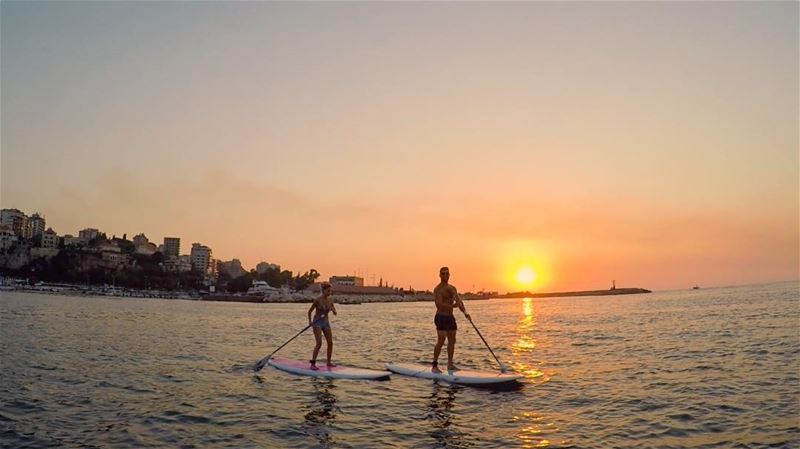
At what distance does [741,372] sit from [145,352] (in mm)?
23325

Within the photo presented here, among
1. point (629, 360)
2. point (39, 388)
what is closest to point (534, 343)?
point (629, 360)

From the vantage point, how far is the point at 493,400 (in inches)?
574

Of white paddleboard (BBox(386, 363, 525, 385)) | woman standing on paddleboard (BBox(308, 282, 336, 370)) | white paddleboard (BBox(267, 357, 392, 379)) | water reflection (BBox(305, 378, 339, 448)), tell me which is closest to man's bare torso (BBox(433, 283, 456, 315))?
white paddleboard (BBox(386, 363, 525, 385))

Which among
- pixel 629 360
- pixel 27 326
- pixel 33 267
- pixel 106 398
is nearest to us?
pixel 106 398

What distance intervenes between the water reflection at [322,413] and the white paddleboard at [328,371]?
2.02ft

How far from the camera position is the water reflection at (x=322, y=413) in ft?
36.1

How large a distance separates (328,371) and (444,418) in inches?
249

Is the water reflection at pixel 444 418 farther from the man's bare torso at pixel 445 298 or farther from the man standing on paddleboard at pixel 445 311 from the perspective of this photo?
the man's bare torso at pixel 445 298

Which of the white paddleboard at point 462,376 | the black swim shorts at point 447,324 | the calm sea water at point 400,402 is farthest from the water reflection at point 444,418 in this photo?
the black swim shorts at point 447,324

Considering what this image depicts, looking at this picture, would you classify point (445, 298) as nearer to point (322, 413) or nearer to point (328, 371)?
point (328, 371)

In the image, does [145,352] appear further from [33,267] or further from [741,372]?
Result: [33,267]

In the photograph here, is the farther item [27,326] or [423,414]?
[27,326]

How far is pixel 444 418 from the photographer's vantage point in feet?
41.1

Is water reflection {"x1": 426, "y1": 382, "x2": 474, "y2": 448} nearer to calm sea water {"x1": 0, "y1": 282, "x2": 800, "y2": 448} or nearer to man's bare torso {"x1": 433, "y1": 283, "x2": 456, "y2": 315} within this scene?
calm sea water {"x1": 0, "y1": 282, "x2": 800, "y2": 448}
